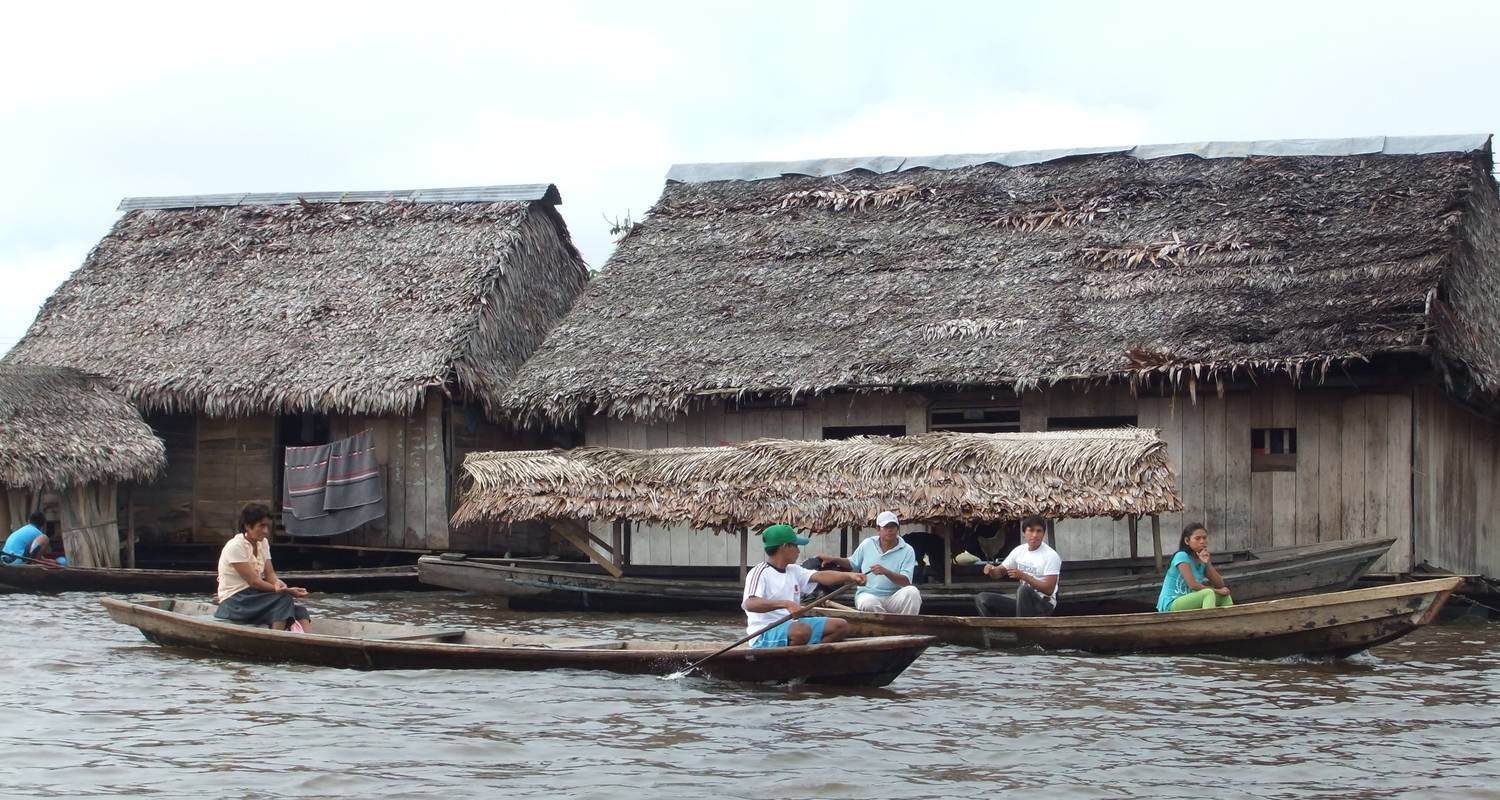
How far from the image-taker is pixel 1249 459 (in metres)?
16.2

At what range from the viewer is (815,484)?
1461cm

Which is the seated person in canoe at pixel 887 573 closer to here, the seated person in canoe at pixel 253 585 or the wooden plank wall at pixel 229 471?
the seated person in canoe at pixel 253 585

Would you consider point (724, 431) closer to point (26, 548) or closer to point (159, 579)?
point (159, 579)

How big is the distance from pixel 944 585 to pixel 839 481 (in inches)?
51.2

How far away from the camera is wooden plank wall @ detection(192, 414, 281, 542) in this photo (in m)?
20.4

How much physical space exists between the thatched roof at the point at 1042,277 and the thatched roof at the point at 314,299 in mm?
1294

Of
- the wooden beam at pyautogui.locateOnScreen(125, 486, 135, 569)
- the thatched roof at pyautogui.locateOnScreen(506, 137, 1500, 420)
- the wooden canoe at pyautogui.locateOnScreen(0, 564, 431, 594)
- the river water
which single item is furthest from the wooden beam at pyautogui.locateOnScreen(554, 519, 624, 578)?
the wooden beam at pyautogui.locateOnScreen(125, 486, 135, 569)

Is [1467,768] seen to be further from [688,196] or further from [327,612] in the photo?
[688,196]

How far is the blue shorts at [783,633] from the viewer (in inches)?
409

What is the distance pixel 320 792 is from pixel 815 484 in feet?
24.7

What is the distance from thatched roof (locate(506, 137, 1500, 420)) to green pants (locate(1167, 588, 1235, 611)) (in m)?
4.01


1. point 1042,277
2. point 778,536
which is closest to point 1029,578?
point 778,536

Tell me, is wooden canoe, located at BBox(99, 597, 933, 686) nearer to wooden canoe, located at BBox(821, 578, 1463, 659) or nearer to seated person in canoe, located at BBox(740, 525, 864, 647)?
seated person in canoe, located at BBox(740, 525, 864, 647)

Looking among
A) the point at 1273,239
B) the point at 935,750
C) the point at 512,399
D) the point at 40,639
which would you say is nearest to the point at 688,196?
the point at 512,399
